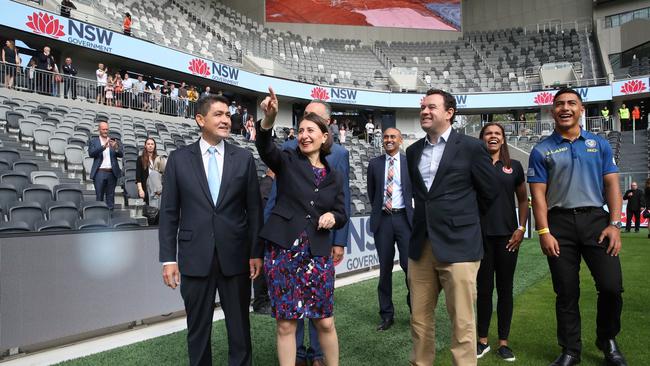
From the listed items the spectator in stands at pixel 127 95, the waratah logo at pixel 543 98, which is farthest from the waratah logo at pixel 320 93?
the waratah logo at pixel 543 98

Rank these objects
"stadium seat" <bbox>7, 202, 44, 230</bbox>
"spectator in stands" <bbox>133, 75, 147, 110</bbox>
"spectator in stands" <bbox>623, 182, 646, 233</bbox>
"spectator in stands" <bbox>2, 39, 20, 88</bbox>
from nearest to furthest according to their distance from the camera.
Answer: "stadium seat" <bbox>7, 202, 44, 230</bbox> → "spectator in stands" <bbox>2, 39, 20, 88</bbox> → "spectator in stands" <bbox>623, 182, 646, 233</bbox> → "spectator in stands" <bbox>133, 75, 147, 110</bbox>

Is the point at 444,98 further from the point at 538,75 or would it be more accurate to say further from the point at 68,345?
the point at 538,75

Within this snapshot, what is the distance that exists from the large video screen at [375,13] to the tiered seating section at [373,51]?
107 cm

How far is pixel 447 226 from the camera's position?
319cm

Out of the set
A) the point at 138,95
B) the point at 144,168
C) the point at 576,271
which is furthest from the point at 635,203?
the point at 138,95

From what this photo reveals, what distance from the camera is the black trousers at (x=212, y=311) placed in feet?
9.95

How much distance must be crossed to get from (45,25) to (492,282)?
61.1ft

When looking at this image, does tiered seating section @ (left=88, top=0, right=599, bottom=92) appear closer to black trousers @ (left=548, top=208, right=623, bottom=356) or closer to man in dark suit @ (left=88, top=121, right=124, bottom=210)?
man in dark suit @ (left=88, top=121, right=124, bottom=210)

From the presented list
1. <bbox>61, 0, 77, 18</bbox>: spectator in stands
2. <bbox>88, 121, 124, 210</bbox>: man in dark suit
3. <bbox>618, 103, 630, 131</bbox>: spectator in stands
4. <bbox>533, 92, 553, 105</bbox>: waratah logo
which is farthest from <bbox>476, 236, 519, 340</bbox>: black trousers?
<bbox>533, 92, 553, 105</bbox>: waratah logo

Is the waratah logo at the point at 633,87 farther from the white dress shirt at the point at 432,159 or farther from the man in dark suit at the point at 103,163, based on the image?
the white dress shirt at the point at 432,159

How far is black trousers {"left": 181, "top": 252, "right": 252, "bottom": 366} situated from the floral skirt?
0.28 meters

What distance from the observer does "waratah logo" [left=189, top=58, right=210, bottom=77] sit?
77.2 feet

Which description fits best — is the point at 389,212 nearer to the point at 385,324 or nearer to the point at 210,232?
the point at 385,324

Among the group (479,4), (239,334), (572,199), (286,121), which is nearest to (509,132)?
(286,121)
